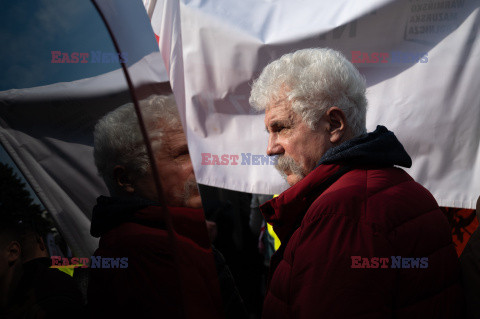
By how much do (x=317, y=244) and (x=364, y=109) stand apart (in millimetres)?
783

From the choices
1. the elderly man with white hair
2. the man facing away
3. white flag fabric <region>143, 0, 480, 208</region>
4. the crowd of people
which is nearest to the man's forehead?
the crowd of people

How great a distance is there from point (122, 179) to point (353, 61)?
1.84 meters

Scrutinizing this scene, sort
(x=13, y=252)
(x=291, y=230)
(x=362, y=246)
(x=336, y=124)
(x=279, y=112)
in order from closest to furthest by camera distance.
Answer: (x=13, y=252)
(x=362, y=246)
(x=291, y=230)
(x=336, y=124)
(x=279, y=112)

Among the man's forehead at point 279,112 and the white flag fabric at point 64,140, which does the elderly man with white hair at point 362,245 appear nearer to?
the man's forehead at point 279,112

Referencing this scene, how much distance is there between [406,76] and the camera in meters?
1.99

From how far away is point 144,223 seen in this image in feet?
1.70

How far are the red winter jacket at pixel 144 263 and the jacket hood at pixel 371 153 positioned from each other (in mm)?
738

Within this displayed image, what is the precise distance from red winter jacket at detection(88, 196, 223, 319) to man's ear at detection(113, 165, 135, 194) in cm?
2

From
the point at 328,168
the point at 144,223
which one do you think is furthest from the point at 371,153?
the point at 144,223

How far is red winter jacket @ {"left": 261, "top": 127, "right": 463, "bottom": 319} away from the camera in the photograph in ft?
2.98

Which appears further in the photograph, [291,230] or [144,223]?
[291,230]

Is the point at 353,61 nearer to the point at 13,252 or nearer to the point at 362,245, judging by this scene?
the point at 362,245

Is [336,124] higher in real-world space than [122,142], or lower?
lower

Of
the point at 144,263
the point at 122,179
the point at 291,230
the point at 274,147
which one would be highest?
the point at 122,179
